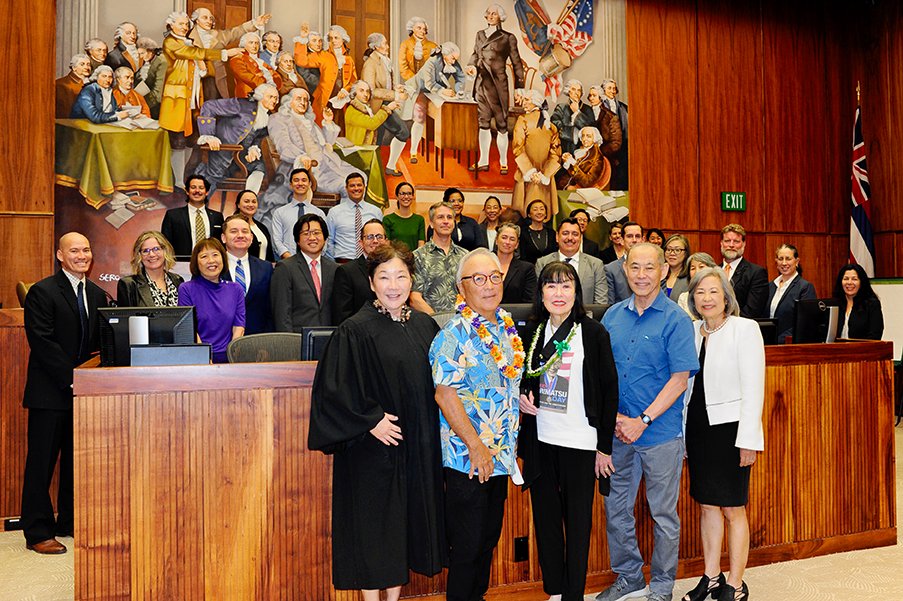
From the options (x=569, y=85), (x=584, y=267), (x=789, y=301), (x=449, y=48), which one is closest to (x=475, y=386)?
(x=584, y=267)

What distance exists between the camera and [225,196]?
7.62 m

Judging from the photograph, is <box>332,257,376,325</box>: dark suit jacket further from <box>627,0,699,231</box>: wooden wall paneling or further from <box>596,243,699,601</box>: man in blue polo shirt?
<box>627,0,699,231</box>: wooden wall paneling

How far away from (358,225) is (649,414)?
4.32 meters

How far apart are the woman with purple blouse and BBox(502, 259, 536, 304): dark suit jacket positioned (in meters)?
1.86

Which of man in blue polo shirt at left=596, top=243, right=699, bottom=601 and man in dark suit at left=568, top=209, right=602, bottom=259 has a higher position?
man in dark suit at left=568, top=209, right=602, bottom=259

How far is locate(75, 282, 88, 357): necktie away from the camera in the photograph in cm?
458

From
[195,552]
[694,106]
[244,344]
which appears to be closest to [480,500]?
[195,552]

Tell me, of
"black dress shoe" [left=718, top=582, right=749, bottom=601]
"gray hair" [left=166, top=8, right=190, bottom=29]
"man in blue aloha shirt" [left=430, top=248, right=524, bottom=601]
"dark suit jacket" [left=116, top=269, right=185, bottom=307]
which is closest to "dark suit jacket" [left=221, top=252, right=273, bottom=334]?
"dark suit jacket" [left=116, top=269, right=185, bottom=307]

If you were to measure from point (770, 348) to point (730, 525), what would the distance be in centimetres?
101

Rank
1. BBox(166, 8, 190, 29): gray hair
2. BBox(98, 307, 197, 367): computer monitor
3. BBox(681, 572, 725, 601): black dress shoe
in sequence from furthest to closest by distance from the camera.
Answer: BBox(166, 8, 190, 29): gray hair < BBox(681, 572, 725, 601): black dress shoe < BBox(98, 307, 197, 367): computer monitor

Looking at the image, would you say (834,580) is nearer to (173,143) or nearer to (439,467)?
(439,467)

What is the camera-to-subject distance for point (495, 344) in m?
2.89

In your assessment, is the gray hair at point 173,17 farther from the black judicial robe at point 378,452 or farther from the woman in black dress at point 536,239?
the black judicial robe at point 378,452

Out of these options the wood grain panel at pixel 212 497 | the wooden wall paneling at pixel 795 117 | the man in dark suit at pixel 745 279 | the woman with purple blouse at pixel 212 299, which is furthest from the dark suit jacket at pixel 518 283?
the wooden wall paneling at pixel 795 117
